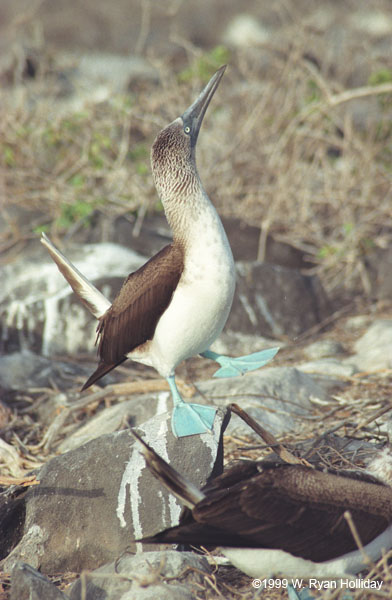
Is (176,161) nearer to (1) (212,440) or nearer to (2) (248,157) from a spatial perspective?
(1) (212,440)

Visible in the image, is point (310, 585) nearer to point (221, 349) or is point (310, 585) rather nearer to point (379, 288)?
point (221, 349)

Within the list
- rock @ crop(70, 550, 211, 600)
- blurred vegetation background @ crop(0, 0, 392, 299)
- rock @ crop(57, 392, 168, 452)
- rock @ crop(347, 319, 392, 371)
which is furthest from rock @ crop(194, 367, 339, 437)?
blurred vegetation background @ crop(0, 0, 392, 299)

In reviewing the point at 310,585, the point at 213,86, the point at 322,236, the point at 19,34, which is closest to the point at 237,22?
the point at 19,34

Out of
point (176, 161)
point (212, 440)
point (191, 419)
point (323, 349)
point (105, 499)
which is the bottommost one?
point (323, 349)

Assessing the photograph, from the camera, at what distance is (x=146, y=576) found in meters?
2.67

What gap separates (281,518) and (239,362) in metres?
1.08

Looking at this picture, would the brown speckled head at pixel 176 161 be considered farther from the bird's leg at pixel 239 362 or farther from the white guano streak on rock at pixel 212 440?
the white guano streak on rock at pixel 212 440

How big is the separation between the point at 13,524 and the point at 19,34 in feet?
39.1

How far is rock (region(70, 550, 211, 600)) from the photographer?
8.51 ft

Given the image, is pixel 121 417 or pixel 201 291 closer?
pixel 201 291

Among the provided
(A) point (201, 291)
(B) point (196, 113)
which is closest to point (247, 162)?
(B) point (196, 113)

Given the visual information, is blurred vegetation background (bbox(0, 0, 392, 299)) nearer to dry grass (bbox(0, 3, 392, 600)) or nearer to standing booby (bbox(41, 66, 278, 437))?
dry grass (bbox(0, 3, 392, 600))

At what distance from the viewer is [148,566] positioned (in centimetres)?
273

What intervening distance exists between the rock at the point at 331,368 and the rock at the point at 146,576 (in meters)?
2.40
